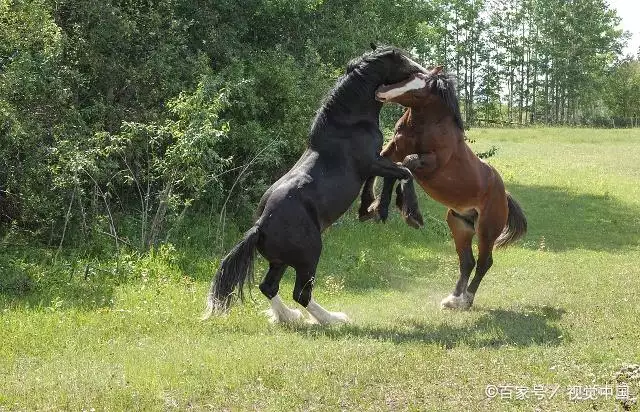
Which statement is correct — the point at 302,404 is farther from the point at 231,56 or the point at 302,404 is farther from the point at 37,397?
the point at 231,56

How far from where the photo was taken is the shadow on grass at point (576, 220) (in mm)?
15133

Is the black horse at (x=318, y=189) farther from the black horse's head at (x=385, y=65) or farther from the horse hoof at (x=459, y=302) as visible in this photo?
the horse hoof at (x=459, y=302)

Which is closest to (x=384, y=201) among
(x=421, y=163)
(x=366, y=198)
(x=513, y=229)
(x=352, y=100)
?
(x=366, y=198)

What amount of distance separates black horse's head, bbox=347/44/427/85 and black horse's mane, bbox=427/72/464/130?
0.26 meters

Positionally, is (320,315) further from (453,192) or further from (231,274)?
(453,192)

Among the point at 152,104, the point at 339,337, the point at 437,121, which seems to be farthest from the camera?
the point at 152,104

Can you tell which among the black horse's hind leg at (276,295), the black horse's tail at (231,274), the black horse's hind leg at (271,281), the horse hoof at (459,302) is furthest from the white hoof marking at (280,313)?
the horse hoof at (459,302)

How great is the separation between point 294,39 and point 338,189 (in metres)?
9.07

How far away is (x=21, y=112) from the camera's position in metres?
10.4

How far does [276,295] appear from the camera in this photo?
7.12 m

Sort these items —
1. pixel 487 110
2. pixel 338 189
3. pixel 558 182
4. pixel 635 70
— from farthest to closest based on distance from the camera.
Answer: pixel 635 70 < pixel 487 110 < pixel 558 182 < pixel 338 189

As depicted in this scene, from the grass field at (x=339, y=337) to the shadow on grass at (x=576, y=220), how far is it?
1979 millimetres

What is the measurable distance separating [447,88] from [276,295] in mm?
2952

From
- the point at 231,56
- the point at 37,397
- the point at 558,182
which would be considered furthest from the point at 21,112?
the point at 558,182
